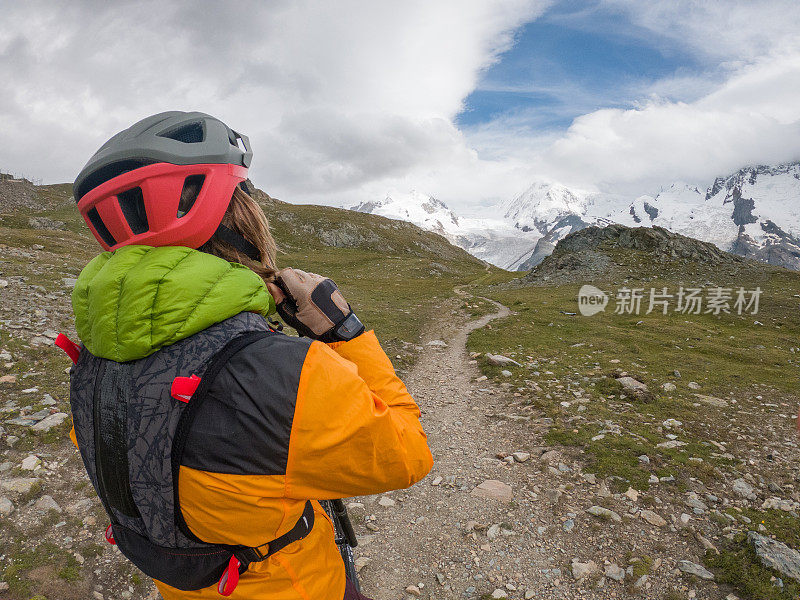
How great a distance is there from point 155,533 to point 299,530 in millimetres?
785

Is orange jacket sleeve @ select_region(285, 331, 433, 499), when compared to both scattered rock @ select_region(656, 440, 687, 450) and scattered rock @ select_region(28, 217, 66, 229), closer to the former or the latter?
scattered rock @ select_region(656, 440, 687, 450)

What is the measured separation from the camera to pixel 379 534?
6270 mm

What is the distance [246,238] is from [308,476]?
5.37 feet

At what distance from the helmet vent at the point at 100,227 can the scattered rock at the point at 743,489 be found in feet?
30.6

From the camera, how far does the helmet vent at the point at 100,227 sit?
242 cm

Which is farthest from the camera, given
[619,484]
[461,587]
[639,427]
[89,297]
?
[639,427]

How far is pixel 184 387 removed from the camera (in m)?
1.89

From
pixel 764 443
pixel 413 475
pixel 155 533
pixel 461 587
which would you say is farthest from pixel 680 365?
pixel 155 533

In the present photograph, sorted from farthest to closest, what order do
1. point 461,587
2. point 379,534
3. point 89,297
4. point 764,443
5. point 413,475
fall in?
point 764,443, point 379,534, point 461,587, point 413,475, point 89,297

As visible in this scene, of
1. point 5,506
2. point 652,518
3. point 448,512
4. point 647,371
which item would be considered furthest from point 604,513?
point 5,506

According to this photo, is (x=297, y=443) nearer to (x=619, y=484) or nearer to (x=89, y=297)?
(x=89, y=297)

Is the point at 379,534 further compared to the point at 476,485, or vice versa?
the point at 476,485

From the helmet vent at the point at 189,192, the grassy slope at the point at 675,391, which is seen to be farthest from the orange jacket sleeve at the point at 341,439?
the grassy slope at the point at 675,391

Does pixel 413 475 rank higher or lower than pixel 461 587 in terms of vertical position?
higher
